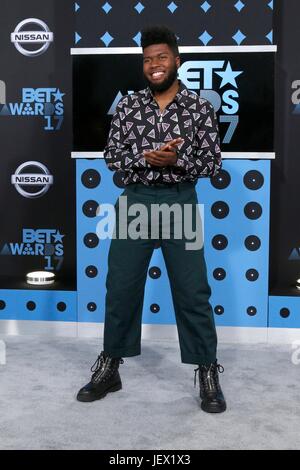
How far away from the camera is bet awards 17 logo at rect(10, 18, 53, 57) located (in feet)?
11.4

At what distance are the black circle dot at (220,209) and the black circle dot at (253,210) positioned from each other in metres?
0.10

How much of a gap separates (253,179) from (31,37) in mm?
1442

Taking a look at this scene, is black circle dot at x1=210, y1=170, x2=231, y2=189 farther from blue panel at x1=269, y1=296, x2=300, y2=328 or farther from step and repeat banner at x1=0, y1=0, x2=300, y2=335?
blue panel at x1=269, y1=296, x2=300, y2=328

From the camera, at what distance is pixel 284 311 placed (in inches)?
128

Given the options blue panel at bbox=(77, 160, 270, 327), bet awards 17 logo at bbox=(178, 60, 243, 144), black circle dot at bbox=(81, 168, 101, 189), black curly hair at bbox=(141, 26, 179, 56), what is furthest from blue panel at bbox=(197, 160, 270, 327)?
black curly hair at bbox=(141, 26, 179, 56)

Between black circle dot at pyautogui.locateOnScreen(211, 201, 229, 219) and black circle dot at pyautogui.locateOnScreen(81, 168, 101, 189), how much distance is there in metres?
0.60

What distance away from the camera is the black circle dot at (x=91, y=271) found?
3.35m

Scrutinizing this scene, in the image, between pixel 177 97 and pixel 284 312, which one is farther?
pixel 284 312

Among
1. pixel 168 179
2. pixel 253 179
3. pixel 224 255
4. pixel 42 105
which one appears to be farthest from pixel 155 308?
pixel 42 105

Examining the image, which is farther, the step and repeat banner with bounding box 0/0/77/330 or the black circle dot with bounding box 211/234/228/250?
the step and repeat banner with bounding box 0/0/77/330

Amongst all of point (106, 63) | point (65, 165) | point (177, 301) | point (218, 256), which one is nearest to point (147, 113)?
point (177, 301)

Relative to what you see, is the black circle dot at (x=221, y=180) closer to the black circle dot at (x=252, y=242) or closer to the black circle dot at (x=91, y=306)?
the black circle dot at (x=252, y=242)
